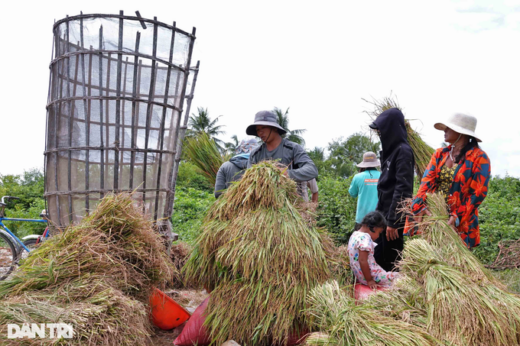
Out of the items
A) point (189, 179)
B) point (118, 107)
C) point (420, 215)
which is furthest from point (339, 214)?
point (189, 179)

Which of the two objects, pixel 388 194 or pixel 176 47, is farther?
pixel 176 47

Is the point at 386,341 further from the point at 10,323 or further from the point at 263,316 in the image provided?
the point at 10,323

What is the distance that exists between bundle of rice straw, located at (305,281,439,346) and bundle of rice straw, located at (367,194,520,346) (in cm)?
12

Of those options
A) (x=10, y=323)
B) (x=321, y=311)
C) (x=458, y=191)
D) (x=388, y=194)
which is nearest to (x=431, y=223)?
(x=458, y=191)

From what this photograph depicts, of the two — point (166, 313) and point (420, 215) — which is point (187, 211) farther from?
point (420, 215)

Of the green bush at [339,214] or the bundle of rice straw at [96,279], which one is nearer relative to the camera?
the bundle of rice straw at [96,279]

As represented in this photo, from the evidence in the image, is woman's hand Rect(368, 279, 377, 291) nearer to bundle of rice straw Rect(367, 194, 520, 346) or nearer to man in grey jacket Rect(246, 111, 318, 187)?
bundle of rice straw Rect(367, 194, 520, 346)

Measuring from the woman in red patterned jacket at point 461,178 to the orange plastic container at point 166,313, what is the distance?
6.17 ft

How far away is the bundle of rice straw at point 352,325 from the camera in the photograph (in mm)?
1817

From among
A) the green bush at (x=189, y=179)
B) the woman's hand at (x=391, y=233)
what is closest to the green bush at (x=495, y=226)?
the woman's hand at (x=391, y=233)

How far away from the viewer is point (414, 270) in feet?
7.37

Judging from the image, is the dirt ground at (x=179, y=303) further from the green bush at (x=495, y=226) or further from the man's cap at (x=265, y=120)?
the green bush at (x=495, y=226)

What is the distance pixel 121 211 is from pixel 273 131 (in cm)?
143

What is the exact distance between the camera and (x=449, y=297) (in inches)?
76.3
